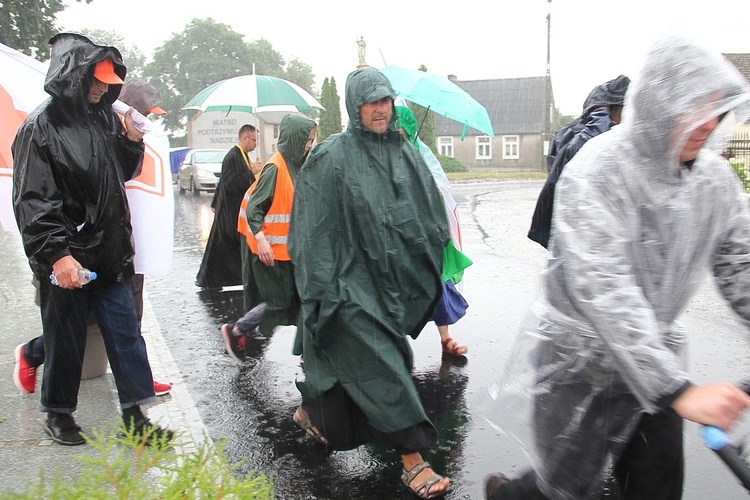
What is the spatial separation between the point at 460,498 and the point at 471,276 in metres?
5.70

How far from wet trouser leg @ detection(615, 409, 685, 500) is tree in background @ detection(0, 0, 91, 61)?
63.5 feet

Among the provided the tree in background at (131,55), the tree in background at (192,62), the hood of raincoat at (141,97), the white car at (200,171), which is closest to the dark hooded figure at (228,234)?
the hood of raincoat at (141,97)

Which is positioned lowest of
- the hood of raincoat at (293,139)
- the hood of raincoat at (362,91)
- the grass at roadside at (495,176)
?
the grass at roadside at (495,176)

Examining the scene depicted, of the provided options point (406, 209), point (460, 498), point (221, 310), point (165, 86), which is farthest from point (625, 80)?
point (165, 86)

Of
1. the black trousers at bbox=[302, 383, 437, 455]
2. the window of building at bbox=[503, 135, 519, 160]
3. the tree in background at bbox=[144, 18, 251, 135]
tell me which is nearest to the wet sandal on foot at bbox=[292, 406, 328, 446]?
the black trousers at bbox=[302, 383, 437, 455]

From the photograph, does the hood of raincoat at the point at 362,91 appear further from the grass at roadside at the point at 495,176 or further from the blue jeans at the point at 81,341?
the grass at roadside at the point at 495,176

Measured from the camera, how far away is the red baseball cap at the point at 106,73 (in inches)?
154

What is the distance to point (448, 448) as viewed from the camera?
420cm

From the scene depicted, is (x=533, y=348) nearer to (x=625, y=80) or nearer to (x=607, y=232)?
(x=607, y=232)

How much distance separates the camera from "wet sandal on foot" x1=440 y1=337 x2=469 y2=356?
586 cm

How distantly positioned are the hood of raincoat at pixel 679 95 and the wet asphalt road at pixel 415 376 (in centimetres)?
94

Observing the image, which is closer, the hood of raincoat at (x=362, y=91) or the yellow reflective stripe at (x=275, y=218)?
the hood of raincoat at (x=362, y=91)

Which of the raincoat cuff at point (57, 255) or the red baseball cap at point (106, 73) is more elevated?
the red baseball cap at point (106, 73)

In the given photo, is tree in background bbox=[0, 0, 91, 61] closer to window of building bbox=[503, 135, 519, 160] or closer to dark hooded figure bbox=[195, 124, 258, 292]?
dark hooded figure bbox=[195, 124, 258, 292]
